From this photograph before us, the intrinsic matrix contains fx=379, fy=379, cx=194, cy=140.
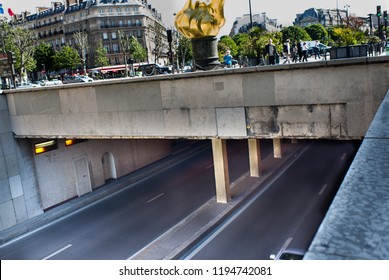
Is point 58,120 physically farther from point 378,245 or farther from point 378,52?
point 378,52

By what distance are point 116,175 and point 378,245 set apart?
1011 inches

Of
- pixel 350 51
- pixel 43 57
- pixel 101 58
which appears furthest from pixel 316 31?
pixel 350 51

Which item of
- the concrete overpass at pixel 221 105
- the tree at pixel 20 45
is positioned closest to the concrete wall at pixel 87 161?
the concrete overpass at pixel 221 105

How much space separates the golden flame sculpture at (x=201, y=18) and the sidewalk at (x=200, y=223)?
868cm

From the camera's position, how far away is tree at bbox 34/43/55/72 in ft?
A: 229

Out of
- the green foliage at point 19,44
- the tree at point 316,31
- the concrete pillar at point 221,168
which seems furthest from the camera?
the tree at point 316,31

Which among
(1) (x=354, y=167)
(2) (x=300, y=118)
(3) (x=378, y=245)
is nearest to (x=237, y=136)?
(2) (x=300, y=118)

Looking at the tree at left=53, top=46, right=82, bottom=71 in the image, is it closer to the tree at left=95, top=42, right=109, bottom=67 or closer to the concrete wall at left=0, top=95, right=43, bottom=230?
the tree at left=95, top=42, right=109, bottom=67

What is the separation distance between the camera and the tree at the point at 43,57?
69.7 meters

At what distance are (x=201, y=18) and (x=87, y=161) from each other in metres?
11.7

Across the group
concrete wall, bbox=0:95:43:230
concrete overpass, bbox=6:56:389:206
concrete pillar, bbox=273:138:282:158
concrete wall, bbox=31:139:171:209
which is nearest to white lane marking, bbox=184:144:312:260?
concrete pillar, bbox=273:138:282:158

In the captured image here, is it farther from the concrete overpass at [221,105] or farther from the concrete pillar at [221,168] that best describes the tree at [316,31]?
the concrete overpass at [221,105]

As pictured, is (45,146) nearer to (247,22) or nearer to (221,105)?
(221,105)

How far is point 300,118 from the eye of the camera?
43.1ft
